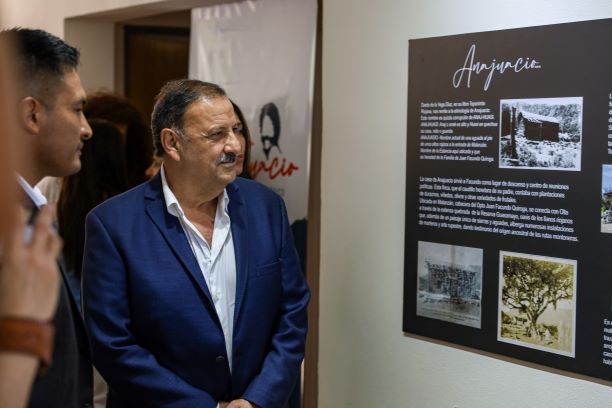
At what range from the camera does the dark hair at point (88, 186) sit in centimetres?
352

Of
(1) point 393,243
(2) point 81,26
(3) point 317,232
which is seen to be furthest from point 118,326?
(2) point 81,26

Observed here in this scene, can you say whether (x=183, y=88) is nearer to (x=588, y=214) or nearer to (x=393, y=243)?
(x=393, y=243)

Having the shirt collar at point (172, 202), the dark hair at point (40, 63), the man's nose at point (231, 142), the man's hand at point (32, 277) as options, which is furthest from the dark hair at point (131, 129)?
the man's hand at point (32, 277)

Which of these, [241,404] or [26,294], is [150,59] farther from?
[26,294]

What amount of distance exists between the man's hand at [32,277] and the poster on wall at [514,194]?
64.5 inches

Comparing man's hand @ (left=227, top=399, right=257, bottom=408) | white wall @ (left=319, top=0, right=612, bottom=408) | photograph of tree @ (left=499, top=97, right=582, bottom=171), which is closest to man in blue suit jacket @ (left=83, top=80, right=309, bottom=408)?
man's hand @ (left=227, top=399, right=257, bottom=408)

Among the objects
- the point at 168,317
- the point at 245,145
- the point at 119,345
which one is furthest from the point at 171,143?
the point at 245,145

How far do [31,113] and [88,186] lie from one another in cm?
160

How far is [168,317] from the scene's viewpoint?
8.32 feet

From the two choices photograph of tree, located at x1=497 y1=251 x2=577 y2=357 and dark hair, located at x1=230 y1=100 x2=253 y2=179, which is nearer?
photograph of tree, located at x1=497 y1=251 x2=577 y2=357

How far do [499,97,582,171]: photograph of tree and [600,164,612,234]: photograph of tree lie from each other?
87mm

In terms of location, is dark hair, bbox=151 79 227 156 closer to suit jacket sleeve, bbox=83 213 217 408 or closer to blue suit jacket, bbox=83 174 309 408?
blue suit jacket, bbox=83 174 309 408

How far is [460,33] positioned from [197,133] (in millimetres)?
922

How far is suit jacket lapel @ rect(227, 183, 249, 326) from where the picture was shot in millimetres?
2619
